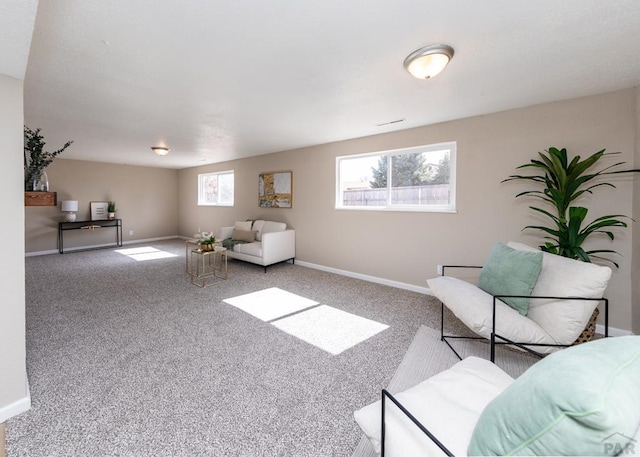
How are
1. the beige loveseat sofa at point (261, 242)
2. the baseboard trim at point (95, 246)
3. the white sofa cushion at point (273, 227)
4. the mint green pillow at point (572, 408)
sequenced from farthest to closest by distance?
the baseboard trim at point (95, 246) → the white sofa cushion at point (273, 227) → the beige loveseat sofa at point (261, 242) → the mint green pillow at point (572, 408)

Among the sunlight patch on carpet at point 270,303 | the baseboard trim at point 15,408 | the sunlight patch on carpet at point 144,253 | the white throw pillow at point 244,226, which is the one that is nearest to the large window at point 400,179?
the sunlight patch on carpet at point 270,303

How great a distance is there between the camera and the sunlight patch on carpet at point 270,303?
3.00 m

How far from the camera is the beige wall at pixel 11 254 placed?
4.83 feet

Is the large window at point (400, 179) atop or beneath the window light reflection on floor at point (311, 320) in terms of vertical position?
atop

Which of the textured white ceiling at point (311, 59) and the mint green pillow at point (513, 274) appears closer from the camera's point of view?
the textured white ceiling at point (311, 59)

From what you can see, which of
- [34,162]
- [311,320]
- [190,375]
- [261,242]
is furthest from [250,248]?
[34,162]

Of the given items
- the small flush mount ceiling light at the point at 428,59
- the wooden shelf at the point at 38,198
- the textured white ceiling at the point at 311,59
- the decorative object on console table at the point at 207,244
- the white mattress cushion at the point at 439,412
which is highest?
the textured white ceiling at the point at 311,59

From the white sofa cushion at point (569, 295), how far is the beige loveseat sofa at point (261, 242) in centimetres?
374

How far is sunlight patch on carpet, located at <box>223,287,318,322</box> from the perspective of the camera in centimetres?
300

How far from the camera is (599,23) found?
157cm

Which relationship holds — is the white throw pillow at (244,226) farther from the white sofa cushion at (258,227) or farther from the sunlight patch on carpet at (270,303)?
the sunlight patch on carpet at (270,303)

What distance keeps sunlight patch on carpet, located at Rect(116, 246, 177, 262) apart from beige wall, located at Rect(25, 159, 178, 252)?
1.14m

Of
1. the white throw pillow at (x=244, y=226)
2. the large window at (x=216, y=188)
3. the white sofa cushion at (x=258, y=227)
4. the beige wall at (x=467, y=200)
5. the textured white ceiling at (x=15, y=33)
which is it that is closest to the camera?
the textured white ceiling at (x=15, y=33)

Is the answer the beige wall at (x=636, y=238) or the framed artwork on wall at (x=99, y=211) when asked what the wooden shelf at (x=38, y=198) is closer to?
the beige wall at (x=636, y=238)
